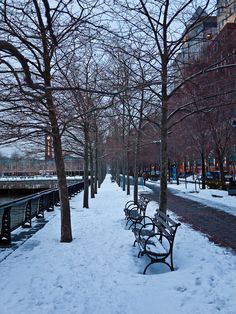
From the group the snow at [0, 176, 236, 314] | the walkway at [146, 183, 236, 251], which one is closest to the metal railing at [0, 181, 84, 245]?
the snow at [0, 176, 236, 314]

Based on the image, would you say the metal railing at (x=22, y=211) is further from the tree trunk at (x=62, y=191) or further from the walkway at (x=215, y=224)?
the walkway at (x=215, y=224)

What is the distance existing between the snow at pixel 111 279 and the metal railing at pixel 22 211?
0.73 meters

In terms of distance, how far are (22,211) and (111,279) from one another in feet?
22.1

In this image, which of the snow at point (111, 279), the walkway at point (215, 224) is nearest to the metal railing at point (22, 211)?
the snow at point (111, 279)

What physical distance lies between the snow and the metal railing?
728mm

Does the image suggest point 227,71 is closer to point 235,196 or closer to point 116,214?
point 116,214

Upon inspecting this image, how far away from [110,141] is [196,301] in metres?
27.4

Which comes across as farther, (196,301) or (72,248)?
(72,248)

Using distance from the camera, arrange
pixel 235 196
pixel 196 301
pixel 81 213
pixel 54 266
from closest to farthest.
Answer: pixel 196 301 → pixel 54 266 → pixel 81 213 → pixel 235 196

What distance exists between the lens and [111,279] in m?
6.18

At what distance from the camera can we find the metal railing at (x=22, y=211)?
30.9 feet

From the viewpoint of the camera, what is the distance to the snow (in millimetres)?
4984

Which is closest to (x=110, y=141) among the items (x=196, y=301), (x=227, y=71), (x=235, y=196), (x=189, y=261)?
(x=235, y=196)

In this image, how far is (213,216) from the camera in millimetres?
14812
